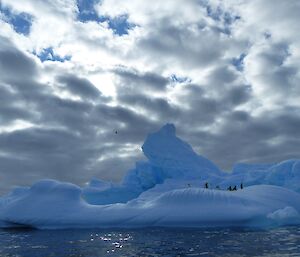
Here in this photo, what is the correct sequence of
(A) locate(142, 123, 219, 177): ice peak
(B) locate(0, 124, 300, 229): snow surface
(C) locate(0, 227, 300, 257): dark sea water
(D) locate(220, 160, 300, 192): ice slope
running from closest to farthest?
(C) locate(0, 227, 300, 257): dark sea water → (B) locate(0, 124, 300, 229): snow surface → (D) locate(220, 160, 300, 192): ice slope → (A) locate(142, 123, 219, 177): ice peak

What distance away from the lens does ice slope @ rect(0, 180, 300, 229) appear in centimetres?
2434

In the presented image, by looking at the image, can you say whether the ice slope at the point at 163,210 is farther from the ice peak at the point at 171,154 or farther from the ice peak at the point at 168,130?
the ice peak at the point at 168,130

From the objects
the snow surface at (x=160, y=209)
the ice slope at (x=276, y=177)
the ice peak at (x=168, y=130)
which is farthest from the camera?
the ice peak at (x=168, y=130)

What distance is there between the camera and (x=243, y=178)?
1863 inches

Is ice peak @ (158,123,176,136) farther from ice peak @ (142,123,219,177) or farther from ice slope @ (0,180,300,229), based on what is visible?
ice slope @ (0,180,300,229)

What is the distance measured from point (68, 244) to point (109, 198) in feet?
109

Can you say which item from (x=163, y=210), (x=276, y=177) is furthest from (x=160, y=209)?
(x=276, y=177)

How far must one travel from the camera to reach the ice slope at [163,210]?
2434cm

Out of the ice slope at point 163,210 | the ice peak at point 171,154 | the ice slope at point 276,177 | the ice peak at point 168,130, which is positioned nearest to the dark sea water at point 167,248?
the ice slope at point 163,210

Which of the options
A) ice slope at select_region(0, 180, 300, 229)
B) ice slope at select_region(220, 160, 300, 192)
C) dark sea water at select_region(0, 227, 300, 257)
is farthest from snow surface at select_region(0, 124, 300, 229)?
ice slope at select_region(220, 160, 300, 192)

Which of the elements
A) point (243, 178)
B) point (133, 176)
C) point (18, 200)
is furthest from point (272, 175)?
point (18, 200)

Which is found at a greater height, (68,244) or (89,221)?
(89,221)

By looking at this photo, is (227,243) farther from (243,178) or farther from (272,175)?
(243,178)

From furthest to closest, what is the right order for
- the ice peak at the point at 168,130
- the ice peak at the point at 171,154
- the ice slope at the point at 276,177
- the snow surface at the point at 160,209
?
the ice peak at the point at 168,130, the ice peak at the point at 171,154, the ice slope at the point at 276,177, the snow surface at the point at 160,209
